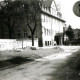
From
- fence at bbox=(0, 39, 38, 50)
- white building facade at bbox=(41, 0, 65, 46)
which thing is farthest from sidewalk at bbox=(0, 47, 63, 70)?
white building facade at bbox=(41, 0, 65, 46)

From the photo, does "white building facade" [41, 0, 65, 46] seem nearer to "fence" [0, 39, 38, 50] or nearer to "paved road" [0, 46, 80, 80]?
"fence" [0, 39, 38, 50]

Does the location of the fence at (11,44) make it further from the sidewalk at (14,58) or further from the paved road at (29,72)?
the paved road at (29,72)

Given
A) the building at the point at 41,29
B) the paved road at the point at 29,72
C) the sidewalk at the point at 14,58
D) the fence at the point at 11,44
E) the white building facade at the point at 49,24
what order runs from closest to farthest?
1. the paved road at the point at 29,72
2. the sidewalk at the point at 14,58
3. the fence at the point at 11,44
4. the building at the point at 41,29
5. the white building facade at the point at 49,24

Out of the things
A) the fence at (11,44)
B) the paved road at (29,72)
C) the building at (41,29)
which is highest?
the building at (41,29)

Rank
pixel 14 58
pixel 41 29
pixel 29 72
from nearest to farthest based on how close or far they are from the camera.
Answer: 1. pixel 29 72
2. pixel 14 58
3. pixel 41 29

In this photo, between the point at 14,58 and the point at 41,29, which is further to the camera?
the point at 41,29

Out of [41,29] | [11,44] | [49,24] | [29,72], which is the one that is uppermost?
[49,24]

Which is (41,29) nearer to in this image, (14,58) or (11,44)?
(11,44)

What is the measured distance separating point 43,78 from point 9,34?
3624cm

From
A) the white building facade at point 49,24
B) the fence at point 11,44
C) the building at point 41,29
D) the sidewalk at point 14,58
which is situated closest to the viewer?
the sidewalk at point 14,58

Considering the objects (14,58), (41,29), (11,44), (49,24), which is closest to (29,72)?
(14,58)

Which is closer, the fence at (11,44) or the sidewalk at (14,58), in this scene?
the sidewalk at (14,58)

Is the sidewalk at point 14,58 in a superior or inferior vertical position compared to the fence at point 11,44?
inferior

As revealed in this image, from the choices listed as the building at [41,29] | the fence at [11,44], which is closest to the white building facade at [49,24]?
the building at [41,29]
